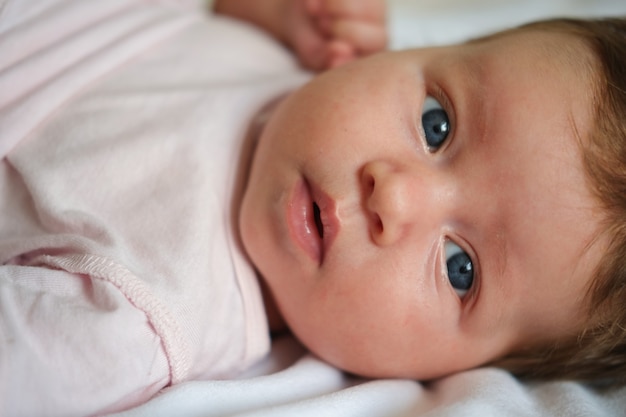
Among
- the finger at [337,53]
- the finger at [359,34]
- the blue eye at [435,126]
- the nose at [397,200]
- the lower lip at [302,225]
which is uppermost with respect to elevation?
the finger at [359,34]

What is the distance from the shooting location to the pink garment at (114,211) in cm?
79

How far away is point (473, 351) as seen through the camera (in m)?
1.03

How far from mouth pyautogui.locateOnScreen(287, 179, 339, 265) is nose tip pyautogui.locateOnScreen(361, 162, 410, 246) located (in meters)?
0.07

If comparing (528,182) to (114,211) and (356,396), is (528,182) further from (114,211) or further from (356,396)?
(114,211)

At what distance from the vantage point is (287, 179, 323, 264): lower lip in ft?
3.18

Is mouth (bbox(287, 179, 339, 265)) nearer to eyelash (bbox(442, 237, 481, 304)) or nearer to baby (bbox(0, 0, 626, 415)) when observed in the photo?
baby (bbox(0, 0, 626, 415))

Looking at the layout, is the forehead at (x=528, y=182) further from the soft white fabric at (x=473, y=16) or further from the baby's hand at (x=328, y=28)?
the soft white fabric at (x=473, y=16)

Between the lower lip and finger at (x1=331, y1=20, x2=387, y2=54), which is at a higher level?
finger at (x1=331, y1=20, x2=387, y2=54)

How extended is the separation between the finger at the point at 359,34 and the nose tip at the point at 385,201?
60 centimetres

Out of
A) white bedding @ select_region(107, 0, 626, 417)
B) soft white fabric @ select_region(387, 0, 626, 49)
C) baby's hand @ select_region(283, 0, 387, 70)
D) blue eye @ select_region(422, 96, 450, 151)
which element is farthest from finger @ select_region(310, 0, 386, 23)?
white bedding @ select_region(107, 0, 626, 417)

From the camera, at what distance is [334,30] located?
1.44 m

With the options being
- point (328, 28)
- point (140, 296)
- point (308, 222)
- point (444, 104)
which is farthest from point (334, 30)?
point (140, 296)

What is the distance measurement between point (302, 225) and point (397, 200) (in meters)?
0.16

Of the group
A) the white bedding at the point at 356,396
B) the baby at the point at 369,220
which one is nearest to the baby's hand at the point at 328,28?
the baby at the point at 369,220
